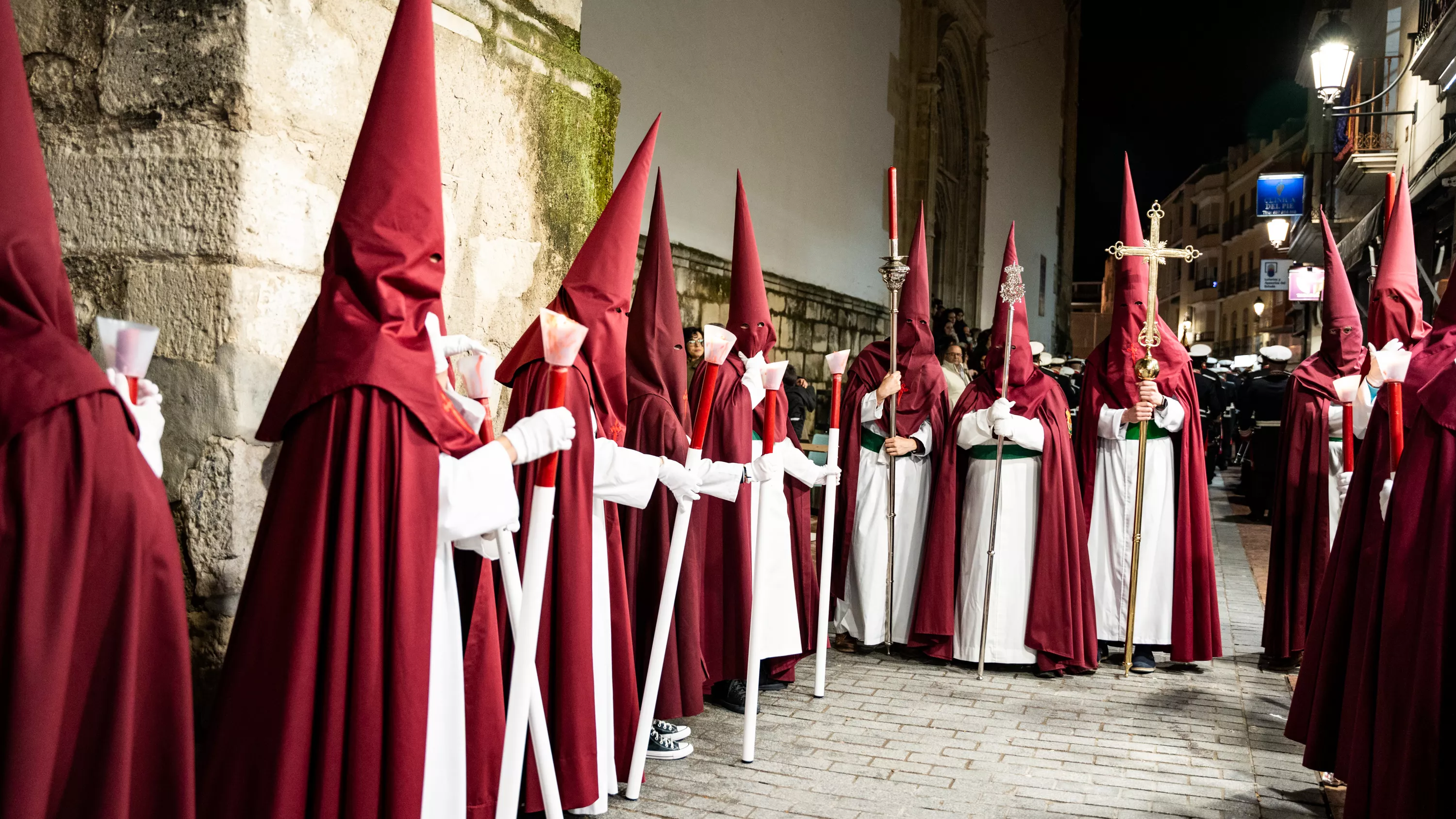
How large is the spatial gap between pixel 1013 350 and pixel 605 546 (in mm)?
3164

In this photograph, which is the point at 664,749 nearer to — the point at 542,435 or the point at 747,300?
the point at 542,435

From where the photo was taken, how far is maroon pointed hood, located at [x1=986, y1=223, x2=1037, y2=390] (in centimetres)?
585

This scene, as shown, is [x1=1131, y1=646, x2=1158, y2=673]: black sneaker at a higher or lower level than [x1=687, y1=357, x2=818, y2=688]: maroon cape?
lower

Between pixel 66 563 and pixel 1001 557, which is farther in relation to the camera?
pixel 1001 557

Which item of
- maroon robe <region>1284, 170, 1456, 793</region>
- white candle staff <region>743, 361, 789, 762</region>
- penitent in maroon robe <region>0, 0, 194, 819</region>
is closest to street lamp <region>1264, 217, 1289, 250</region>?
maroon robe <region>1284, 170, 1456, 793</region>

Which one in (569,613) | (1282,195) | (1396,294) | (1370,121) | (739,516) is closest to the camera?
(569,613)

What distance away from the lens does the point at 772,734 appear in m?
4.45

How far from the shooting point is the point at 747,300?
516 cm

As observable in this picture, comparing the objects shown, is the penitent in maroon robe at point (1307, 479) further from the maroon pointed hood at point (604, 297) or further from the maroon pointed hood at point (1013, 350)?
the maroon pointed hood at point (604, 297)

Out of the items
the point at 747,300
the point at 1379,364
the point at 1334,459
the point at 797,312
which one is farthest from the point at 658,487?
the point at 797,312

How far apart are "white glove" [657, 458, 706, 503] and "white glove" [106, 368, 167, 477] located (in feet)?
5.51

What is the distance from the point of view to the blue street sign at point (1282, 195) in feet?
62.8

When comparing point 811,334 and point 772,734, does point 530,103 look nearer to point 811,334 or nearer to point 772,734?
point 772,734

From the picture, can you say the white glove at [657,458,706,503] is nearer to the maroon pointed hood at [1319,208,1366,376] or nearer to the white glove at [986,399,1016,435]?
the white glove at [986,399,1016,435]
